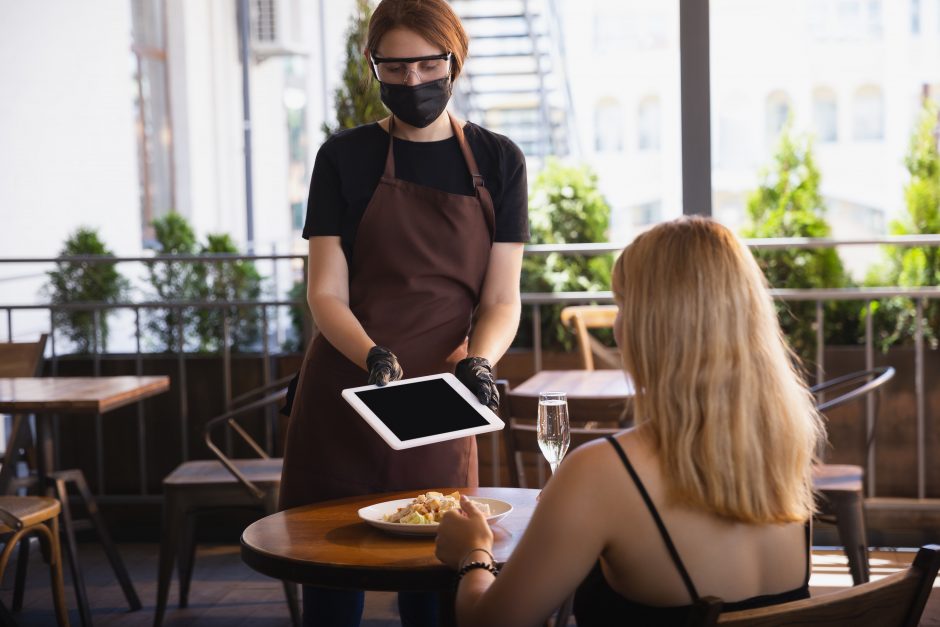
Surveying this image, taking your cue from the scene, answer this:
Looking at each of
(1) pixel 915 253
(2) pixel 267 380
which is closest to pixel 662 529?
(2) pixel 267 380

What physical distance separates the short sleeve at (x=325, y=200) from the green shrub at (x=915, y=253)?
11.4ft

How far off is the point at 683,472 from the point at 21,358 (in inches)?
125

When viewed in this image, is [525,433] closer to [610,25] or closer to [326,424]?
[326,424]

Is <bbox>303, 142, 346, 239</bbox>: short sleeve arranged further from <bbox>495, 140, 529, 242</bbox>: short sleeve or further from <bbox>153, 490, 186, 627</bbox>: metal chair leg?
<bbox>153, 490, 186, 627</bbox>: metal chair leg

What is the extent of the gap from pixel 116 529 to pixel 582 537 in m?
3.86

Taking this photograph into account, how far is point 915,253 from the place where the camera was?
5559 mm

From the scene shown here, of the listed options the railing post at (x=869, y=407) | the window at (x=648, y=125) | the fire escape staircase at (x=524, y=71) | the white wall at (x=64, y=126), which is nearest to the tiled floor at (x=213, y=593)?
the railing post at (x=869, y=407)

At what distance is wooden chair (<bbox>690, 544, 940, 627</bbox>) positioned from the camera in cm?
119

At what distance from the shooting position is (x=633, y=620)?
145 centimetres

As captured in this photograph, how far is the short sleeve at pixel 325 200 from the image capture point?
2.25 meters

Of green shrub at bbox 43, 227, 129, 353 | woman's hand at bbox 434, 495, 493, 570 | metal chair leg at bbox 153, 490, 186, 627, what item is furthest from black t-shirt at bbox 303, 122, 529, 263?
green shrub at bbox 43, 227, 129, 353

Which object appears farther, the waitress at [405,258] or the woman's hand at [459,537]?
the waitress at [405,258]

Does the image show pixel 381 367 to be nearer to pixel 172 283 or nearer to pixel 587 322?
pixel 587 322

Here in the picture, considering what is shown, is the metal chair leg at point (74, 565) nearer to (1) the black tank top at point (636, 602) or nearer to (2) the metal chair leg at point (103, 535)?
(2) the metal chair leg at point (103, 535)
